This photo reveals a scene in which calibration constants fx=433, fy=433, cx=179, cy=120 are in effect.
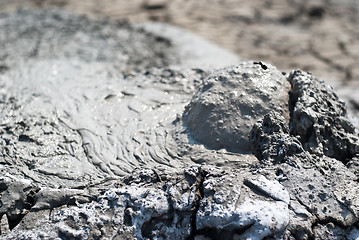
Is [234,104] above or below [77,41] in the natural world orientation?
above

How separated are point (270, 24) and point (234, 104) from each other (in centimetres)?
370

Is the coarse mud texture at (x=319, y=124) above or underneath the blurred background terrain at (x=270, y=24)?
above

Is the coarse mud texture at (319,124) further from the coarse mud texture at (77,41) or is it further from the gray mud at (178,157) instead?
the coarse mud texture at (77,41)

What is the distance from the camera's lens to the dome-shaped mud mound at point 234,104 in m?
2.25

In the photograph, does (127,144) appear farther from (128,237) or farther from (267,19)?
(267,19)

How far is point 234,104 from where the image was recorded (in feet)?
7.63

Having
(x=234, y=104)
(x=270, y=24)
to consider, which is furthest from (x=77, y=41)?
(x=270, y=24)

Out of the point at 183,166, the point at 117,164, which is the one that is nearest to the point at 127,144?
the point at 117,164

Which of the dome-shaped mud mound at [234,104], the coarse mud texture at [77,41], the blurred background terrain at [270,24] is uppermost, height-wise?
the dome-shaped mud mound at [234,104]

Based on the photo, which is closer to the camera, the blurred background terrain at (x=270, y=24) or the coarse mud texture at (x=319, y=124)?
the coarse mud texture at (x=319, y=124)

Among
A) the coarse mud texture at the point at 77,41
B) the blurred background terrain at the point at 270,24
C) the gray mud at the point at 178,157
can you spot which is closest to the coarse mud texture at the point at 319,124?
the gray mud at the point at 178,157

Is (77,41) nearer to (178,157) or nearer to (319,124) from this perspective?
(178,157)

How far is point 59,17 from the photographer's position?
4.89 metres

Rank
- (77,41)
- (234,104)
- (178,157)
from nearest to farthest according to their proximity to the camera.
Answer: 1. (178,157)
2. (234,104)
3. (77,41)
